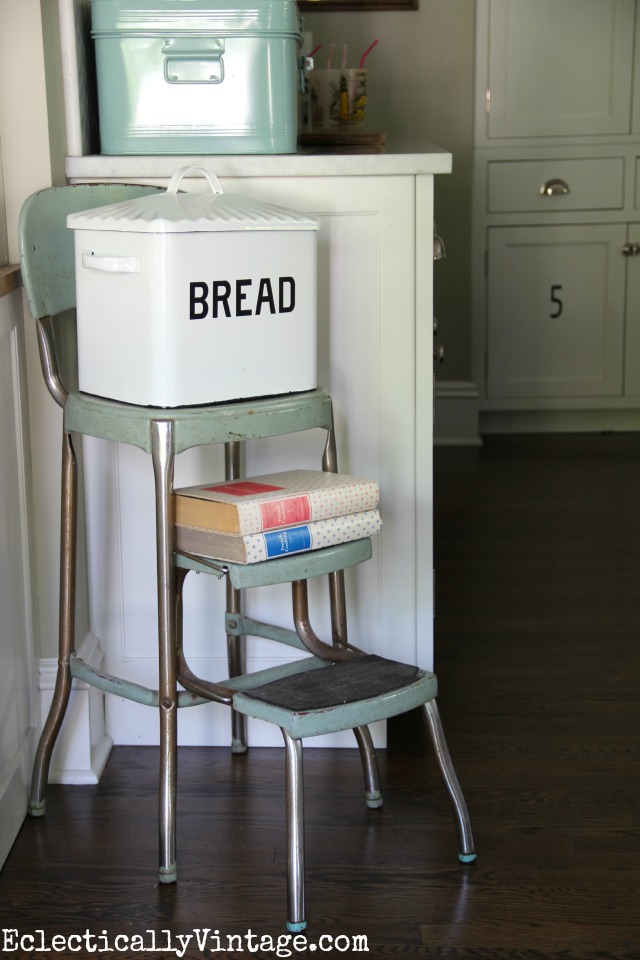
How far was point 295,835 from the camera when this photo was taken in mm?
1548

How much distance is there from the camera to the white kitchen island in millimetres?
1971

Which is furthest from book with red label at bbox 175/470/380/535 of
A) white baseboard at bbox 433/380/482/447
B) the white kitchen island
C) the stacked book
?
white baseboard at bbox 433/380/482/447

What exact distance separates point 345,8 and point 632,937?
3750mm

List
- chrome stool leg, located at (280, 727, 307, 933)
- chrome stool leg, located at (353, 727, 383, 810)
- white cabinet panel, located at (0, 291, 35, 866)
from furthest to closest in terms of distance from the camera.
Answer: chrome stool leg, located at (353, 727, 383, 810) < white cabinet panel, located at (0, 291, 35, 866) < chrome stool leg, located at (280, 727, 307, 933)

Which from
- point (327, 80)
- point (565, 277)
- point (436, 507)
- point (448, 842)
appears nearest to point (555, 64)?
point (565, 277)

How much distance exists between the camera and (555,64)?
4.56 metres

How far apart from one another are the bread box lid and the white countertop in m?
0.24

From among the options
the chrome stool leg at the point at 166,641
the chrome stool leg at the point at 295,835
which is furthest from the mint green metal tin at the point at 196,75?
the chrome stool leg at the point at 295,835

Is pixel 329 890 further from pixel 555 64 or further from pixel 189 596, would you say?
pixel 555 64

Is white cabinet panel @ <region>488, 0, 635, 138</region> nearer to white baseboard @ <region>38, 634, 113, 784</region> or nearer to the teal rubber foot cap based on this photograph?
white baseboard @ <region>38, 634, 113, 784</region>

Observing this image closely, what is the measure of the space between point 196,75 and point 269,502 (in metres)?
0.81

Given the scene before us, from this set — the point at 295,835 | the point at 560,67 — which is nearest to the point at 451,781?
the point at 295,835

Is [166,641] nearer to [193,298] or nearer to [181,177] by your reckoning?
[193,298]

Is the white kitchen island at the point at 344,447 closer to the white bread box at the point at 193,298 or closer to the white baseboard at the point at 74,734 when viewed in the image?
the white baseboard at the point at 74,734
